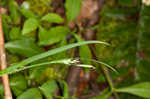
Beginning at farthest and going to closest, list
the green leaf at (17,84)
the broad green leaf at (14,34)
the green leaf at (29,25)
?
the broad green leaf at (14,34) < the green leaf at (29,25) < the green leaf at (17,84)

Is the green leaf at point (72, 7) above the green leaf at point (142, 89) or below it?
above

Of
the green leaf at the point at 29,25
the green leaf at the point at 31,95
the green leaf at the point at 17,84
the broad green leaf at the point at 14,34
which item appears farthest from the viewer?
the broad green leaf at the point at 14,34

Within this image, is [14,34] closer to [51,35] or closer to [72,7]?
[51,35]

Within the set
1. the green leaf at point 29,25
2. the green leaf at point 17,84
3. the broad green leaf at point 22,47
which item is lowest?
the green leaf at point 17,84

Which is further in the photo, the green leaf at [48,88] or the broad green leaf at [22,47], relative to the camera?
the broad green leaf at [22,47]

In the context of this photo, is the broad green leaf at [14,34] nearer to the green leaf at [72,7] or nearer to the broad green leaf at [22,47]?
the broad green leaf at [22,47]

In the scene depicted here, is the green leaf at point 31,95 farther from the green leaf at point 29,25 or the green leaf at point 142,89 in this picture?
the green leaf at point 142,89

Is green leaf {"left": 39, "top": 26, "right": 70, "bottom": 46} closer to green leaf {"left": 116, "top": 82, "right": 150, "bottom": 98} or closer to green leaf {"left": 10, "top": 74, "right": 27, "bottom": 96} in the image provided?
green leaf {"left": 10, "top": 74, "right": 27, "bottom": 96}

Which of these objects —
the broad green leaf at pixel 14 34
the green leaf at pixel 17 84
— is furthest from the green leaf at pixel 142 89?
the broad green leaf at pixel 14 34
